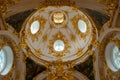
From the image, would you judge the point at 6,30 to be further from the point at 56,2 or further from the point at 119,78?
the point at 119,78

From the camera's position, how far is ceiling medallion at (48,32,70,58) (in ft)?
64.3

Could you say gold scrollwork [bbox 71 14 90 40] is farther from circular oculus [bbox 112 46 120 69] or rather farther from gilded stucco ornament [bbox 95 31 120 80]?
circular oculus [bbox 112 46 120 69]

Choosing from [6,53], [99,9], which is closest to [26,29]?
[6,53]

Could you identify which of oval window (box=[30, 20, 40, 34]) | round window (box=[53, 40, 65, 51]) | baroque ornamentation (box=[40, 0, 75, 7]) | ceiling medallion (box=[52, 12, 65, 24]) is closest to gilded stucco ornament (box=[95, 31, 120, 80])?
baroque ornamentation (box=[40, 0, 75, 7])

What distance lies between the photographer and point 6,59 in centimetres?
1602

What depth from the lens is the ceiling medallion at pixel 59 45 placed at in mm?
19609

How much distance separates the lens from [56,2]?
1394cm

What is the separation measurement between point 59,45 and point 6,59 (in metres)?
5.20

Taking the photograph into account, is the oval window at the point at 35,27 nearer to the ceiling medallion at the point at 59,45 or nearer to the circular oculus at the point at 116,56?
the ceiling medallion at the point at 59,45

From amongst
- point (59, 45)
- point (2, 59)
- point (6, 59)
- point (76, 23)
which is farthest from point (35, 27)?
point (2, 59)

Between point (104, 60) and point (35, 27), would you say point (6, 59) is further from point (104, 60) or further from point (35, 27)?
point (104, 60)

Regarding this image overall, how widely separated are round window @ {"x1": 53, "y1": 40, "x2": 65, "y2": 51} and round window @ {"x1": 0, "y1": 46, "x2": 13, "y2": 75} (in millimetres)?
4525

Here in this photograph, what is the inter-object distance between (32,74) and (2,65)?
2615 millimetres

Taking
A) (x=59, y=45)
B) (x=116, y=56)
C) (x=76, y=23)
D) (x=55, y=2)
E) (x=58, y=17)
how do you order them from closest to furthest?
(x=55, y=2) < (x=116, y=56) < (x=76, y=23) < (x=58, y=17) < (x=59, y=45)
